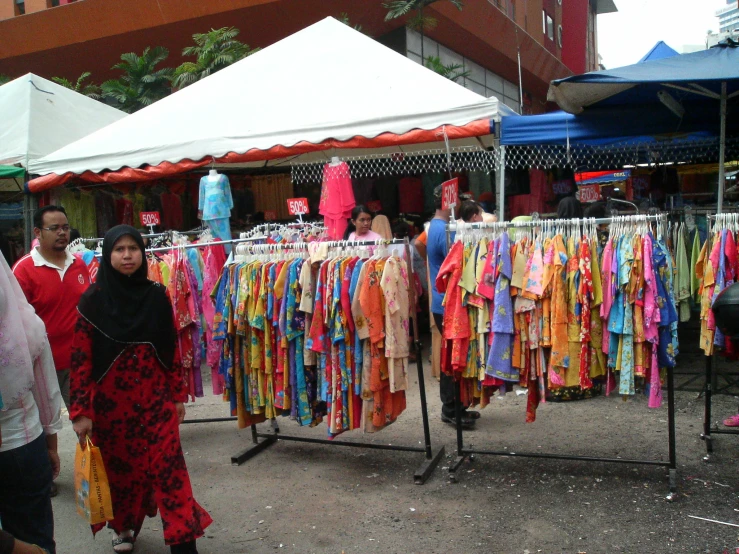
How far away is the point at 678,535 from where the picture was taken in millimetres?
3402

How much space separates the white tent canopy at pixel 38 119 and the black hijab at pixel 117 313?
661 cm

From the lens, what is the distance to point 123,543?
358cm

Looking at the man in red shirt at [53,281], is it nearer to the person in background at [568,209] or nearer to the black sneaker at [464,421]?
the black sneaker at [464,421]

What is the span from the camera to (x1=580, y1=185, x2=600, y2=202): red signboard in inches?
295

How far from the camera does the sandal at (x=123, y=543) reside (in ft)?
11.7

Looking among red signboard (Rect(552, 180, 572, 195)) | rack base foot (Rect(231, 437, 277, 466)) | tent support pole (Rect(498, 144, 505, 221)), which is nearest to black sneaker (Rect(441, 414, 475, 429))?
rack base foot (Rect(231, 437, 277, 466))

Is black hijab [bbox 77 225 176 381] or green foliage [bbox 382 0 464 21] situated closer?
black hijab [bbox 77 225 176 381]

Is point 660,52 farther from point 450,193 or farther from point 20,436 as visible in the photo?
point 20,436

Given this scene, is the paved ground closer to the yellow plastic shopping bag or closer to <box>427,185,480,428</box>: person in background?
<box>427,185,480,428</box>: person in background

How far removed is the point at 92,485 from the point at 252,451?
1.92m

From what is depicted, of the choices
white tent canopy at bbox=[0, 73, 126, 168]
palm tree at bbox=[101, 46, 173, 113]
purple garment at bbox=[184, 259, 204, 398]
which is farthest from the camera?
palm tree at bbox=[101, 46, 173, 113]

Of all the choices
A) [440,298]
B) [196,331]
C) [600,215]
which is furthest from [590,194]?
[196,331]

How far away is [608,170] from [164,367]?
8801 mm

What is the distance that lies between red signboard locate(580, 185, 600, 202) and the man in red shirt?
5702 millimetres
